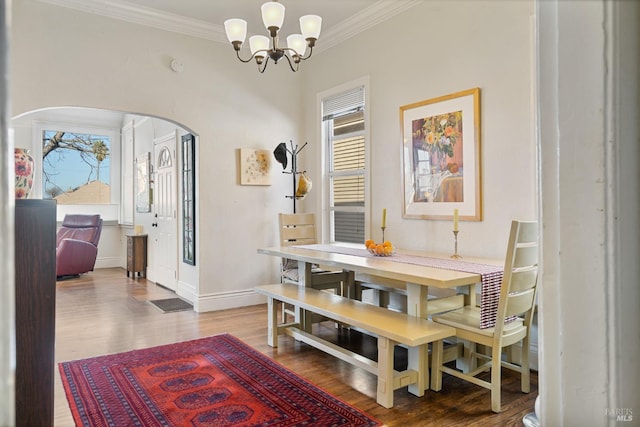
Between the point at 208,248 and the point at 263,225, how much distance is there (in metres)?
0.70

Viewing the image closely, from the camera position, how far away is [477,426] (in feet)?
7.11

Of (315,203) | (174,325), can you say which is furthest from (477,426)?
(315,203)

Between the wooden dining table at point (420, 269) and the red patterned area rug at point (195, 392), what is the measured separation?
0.77 meters

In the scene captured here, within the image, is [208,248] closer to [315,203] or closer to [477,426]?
[315,203]

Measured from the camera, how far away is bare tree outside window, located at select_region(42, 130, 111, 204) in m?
7.62

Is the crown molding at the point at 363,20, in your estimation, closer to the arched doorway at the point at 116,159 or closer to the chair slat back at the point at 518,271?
the chair slat back at the point at 518,271

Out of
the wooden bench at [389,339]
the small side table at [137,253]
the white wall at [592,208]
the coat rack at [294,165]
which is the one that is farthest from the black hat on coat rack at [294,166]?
the white wall at [592,208]

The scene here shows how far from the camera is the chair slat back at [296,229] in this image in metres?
4.32

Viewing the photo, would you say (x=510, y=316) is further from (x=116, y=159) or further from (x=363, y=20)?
(x=116, y=159)

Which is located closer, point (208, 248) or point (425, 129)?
point (425, 129)

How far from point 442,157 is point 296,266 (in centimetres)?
184

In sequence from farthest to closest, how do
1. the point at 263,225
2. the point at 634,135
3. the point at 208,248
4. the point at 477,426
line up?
the point at 263,225, the point at 208,248, the point at 477,426, the point at 634,135

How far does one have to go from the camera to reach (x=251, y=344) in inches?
138

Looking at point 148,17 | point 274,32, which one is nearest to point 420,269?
point 274,32
